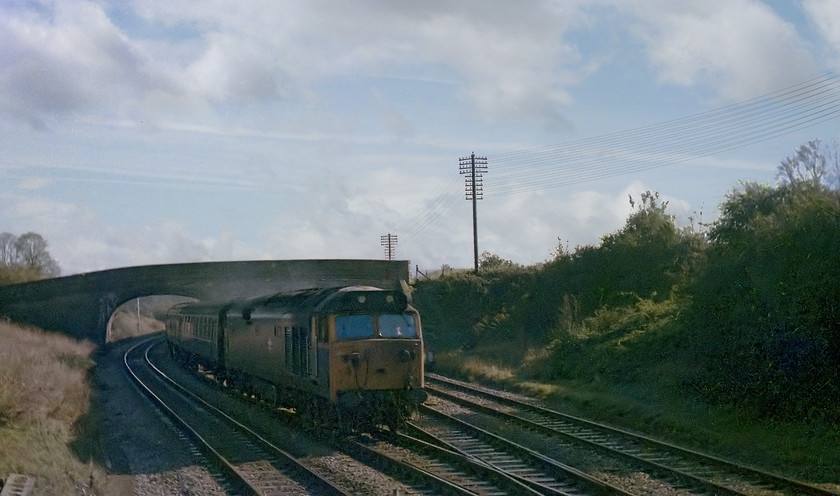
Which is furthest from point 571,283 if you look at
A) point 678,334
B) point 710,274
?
point 710,274

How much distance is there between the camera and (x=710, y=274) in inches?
783

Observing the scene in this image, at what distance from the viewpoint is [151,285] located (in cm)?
5322

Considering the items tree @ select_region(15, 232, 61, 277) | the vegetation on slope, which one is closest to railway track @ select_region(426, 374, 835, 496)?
the vegetation on slope

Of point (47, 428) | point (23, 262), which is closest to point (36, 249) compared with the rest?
point (23, 262)

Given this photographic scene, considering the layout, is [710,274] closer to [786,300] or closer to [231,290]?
[786,300]

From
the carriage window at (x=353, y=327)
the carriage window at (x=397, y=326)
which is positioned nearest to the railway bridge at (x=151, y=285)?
the carriage window at (x=397, y=326)

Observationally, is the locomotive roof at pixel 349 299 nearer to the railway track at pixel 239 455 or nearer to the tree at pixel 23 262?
the railway track at pixel 239 455

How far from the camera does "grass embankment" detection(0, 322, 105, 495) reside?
41.7 ft

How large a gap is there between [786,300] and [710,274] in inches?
133

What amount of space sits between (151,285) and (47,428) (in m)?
38.1

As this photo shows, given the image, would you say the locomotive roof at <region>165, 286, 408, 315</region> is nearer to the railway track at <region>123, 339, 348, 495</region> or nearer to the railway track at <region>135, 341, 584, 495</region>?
the railway track at <region>135, 341, 584, 495</region>

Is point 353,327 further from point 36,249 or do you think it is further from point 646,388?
point 36,249

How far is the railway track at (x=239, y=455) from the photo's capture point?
→ 1245 cm

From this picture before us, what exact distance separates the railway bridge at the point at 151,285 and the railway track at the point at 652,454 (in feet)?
103
